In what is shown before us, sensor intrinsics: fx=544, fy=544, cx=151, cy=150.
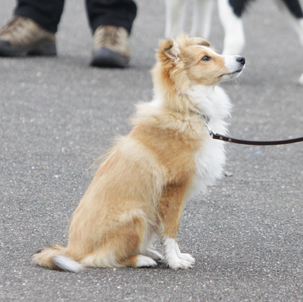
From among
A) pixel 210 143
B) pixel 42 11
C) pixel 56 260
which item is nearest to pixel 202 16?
pixel 42 11

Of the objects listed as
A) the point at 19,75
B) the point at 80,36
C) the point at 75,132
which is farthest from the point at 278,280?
the point at 80,36

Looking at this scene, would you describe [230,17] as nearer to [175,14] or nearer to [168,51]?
[175,14]

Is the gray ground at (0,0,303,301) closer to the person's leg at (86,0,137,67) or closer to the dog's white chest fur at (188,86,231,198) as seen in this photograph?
the person's leg at (86,0,137,67)

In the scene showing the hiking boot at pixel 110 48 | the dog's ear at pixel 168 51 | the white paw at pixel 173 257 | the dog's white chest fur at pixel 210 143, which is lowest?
the hiking boot at pixel 110 48

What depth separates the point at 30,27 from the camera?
726 cm

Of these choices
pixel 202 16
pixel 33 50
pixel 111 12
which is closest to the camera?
pixel 111 12

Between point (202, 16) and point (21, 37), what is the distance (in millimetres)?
2625

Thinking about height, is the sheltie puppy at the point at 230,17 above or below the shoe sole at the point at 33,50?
above

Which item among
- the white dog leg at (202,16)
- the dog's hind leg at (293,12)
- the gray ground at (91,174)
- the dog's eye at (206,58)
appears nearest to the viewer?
the gray ground at (91,174)

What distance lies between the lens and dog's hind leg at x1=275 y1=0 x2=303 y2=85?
707 centimetres

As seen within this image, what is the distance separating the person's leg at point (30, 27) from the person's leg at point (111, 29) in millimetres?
527

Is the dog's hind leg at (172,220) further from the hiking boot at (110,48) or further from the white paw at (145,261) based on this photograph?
the hiking boot at (110,48)

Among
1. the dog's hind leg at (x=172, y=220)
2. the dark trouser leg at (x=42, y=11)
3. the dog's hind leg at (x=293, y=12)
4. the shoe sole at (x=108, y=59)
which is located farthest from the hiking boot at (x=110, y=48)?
the dog's hind leg at (x=172, y=220)

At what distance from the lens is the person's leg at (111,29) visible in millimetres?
7117
